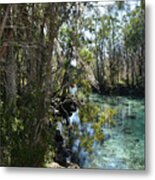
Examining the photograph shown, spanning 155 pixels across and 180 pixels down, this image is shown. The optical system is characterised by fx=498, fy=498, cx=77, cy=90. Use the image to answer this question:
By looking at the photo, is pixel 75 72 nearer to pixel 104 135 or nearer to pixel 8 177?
pixel 104 135

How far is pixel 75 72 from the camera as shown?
6.77 ft

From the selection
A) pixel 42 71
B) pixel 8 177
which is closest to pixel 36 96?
pixel 42 71

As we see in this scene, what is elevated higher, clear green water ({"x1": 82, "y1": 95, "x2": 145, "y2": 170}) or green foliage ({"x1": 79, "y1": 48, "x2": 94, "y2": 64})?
green foliage ({"x1": 79, "y1": 48, "x2": 94, "y2": 64})

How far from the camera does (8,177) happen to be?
7.05ft

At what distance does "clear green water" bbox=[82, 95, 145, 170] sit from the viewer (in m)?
2.01

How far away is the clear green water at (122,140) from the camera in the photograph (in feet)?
6.59

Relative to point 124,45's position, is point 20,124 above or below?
below

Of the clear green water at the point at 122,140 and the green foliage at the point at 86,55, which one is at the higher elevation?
the green foliage at the point at 86,55

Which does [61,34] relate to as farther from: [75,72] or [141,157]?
[141,157]

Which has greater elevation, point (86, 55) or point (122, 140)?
point (86, 55)

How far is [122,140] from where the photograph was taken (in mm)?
2029

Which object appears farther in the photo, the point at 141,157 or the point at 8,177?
the point at 8,177

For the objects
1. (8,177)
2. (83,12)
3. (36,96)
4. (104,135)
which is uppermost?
(83,12)

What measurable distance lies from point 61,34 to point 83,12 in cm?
13
